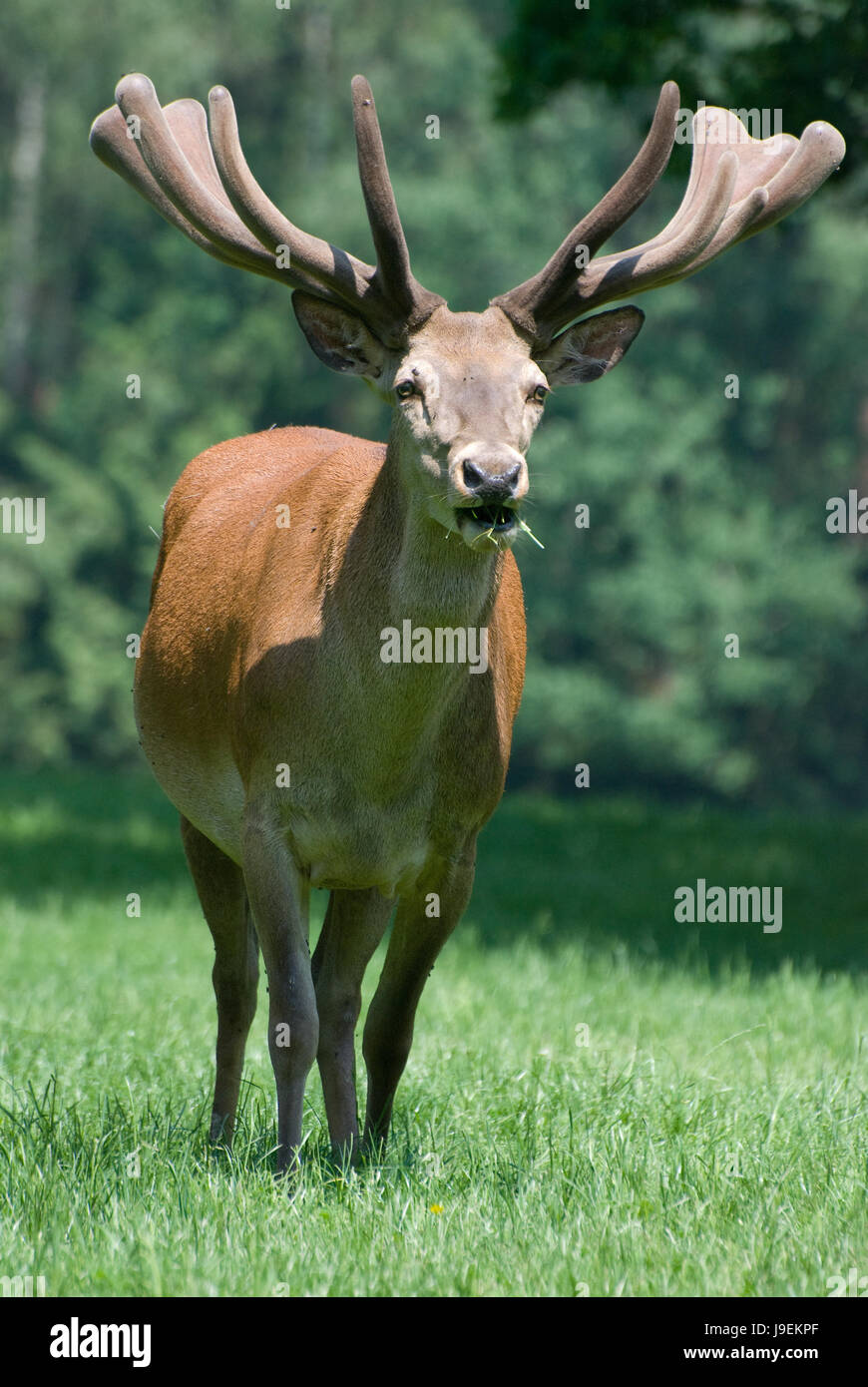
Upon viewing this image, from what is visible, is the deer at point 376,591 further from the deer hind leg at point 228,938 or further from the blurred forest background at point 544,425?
the blurred forest background at point 544,425

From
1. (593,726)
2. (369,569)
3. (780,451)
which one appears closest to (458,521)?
(369,569)

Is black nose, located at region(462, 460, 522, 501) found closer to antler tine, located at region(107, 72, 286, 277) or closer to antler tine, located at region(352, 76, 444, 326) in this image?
antler tine, located at region(352, 76, 444, 326)

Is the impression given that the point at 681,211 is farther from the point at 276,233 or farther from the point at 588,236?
the point at 276,233

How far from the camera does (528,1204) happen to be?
4.41 m

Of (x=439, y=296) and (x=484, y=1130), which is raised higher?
(x=439, y=296)

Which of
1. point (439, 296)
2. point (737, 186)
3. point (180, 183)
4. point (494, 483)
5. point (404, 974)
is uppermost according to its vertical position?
point (737, 186)

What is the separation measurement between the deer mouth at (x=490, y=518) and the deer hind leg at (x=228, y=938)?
1.87 metres

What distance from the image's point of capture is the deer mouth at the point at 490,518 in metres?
4.29

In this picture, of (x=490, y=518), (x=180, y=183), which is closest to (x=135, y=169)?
(x=180, y=183)

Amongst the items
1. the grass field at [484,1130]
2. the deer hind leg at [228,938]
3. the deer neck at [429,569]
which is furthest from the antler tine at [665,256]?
the grass field at [484,1130]

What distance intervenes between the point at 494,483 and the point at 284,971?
1.47 metres

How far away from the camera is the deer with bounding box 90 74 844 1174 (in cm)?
469

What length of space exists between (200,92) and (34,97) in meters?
2.90

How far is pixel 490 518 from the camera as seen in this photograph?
170 inches
